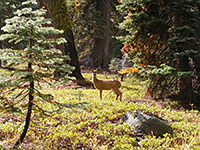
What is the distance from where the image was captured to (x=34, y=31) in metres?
2.64

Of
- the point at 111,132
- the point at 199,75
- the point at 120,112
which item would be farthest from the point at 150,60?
the point at 111,132

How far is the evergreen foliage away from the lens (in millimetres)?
6848

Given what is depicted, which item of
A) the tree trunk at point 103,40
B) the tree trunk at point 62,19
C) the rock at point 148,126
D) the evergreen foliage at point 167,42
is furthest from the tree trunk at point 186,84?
the tree trunk at point 103,40

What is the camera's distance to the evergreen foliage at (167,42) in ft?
22.5

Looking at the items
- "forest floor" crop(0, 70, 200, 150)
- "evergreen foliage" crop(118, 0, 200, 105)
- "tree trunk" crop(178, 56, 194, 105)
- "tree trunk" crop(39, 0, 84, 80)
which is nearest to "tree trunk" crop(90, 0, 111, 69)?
"tree trunk" crop(39, 0, 84, 80)

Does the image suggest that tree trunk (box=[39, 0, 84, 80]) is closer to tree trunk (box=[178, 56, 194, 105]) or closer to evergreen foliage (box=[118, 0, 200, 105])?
evergreen foliage (box=[118, 0, 200, 105])

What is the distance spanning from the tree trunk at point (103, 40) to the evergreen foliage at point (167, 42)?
8.64m

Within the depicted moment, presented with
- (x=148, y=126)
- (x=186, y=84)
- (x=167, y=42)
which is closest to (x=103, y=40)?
(x=167, y=42)

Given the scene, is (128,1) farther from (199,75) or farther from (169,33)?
(199,75)

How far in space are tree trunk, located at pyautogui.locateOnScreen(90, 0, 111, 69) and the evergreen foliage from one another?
864 cm

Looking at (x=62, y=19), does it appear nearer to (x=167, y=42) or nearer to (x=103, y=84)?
(x=103, y=84)

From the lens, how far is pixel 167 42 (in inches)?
286

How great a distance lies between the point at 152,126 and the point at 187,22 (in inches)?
193

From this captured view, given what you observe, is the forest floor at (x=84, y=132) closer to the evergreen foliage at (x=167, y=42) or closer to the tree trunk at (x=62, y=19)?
the evergreen foliage at (x=167, y=42)
